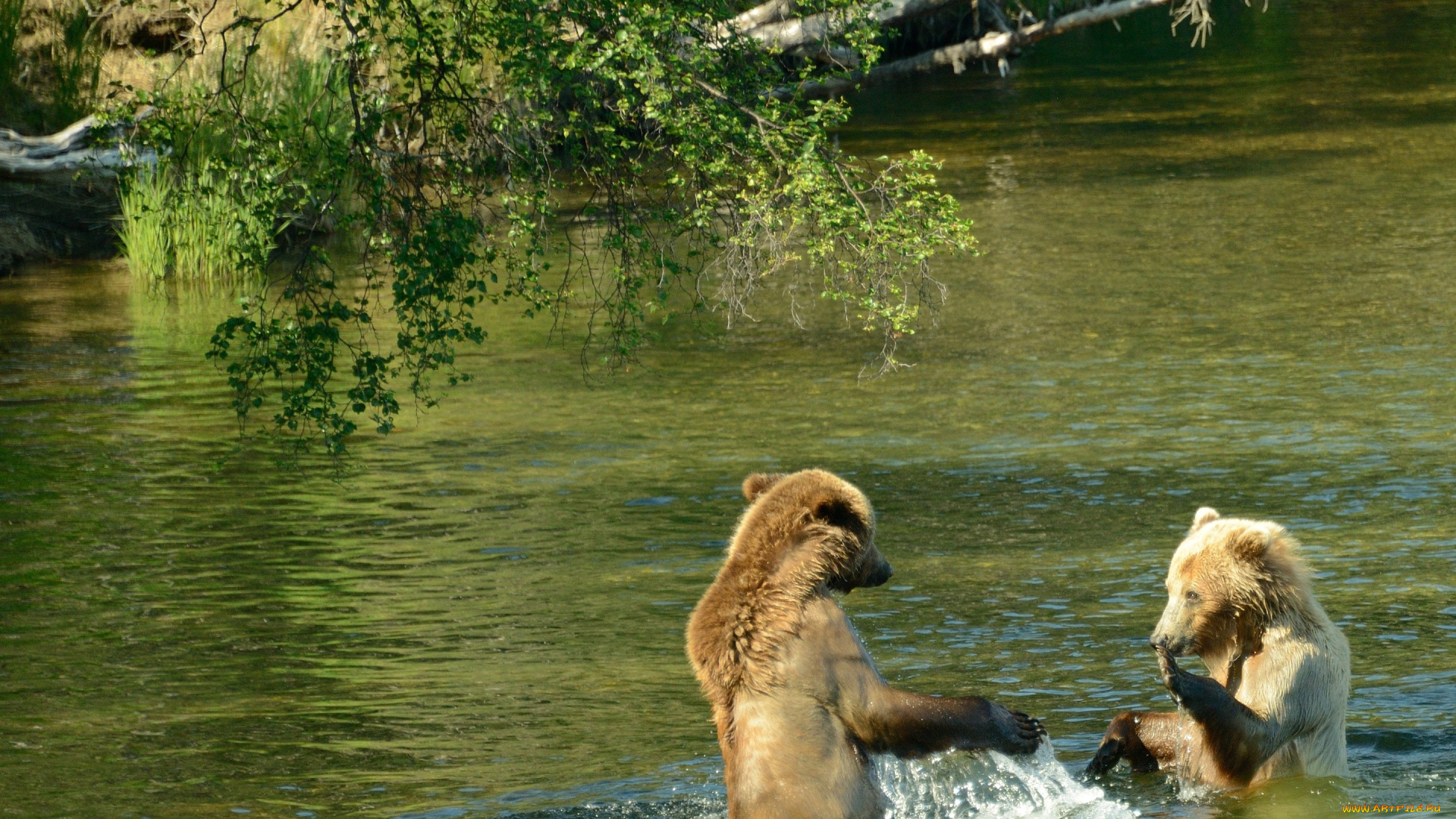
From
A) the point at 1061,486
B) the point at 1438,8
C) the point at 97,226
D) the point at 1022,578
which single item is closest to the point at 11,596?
the point at 1022,578

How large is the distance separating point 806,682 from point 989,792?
4.56 ft

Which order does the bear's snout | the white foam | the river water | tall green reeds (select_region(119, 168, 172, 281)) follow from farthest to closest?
tall green reeds (select_region(119, 168, 172, 281))
the river water
the bear's snout
the white foam

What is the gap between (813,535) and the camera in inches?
215

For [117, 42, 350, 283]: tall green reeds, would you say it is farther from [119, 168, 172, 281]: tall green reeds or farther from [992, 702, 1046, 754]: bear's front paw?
[992, 702, 1046, 754]: bear's front paw

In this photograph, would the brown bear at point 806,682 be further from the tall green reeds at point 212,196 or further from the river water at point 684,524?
the tall green reeds at point 212,196

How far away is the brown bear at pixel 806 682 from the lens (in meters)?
5.26

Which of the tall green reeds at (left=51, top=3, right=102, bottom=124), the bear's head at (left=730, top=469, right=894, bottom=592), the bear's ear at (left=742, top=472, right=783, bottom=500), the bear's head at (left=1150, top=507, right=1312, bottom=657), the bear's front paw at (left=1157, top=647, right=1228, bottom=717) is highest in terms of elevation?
the tall green reeds at (left=51, top=3, right=102, bottom=124)

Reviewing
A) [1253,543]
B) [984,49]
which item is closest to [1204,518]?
[1253,543]

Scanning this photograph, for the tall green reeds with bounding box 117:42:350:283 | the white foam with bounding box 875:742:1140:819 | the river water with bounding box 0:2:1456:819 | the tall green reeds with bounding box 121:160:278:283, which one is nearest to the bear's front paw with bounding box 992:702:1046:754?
the river water with bounding box 0:2:1456:819

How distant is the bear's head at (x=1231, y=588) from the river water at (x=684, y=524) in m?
0.55

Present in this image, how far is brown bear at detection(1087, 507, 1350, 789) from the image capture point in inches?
244

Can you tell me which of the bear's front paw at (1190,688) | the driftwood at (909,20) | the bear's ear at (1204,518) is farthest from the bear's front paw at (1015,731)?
the driftwood at (909,20)

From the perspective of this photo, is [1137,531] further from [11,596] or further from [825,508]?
[11,596]

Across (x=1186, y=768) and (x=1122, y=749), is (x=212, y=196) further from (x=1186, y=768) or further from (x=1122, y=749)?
(x=1186, y=768)
